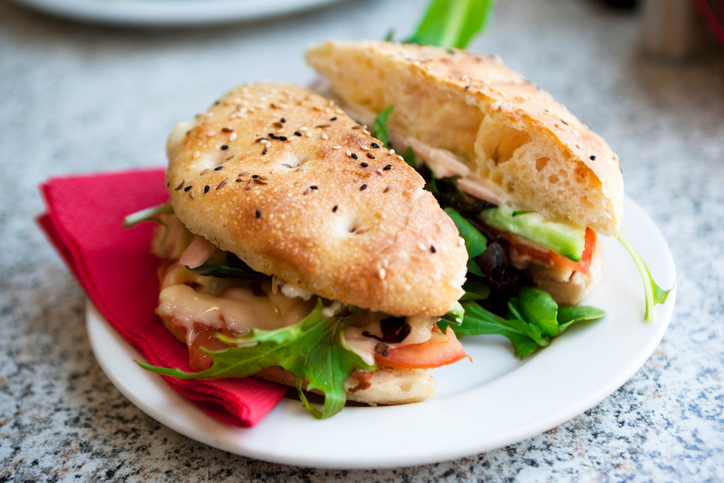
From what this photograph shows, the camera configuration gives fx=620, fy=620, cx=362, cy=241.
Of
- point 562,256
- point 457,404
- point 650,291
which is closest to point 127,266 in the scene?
point 457,404

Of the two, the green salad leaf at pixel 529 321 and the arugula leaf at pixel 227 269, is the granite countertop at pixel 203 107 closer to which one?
the green salad leaf at pixel 529 321

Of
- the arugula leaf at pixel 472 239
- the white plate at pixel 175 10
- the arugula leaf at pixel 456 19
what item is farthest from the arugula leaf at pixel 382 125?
the white plate at pixel 175 10

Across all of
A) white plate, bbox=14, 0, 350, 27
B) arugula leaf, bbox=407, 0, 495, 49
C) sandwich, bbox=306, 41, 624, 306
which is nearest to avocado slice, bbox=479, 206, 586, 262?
sandwich, bbox=306, 41, 624, 306

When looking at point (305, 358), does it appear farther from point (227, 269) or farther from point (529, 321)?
point (529, 321)

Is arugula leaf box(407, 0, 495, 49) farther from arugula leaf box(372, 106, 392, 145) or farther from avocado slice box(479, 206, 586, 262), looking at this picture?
avocado slice box(479, 206, 586, 262)

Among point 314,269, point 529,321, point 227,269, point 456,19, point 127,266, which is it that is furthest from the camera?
point 456,19

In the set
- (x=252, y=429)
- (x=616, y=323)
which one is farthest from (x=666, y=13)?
(x=252, y=429)
